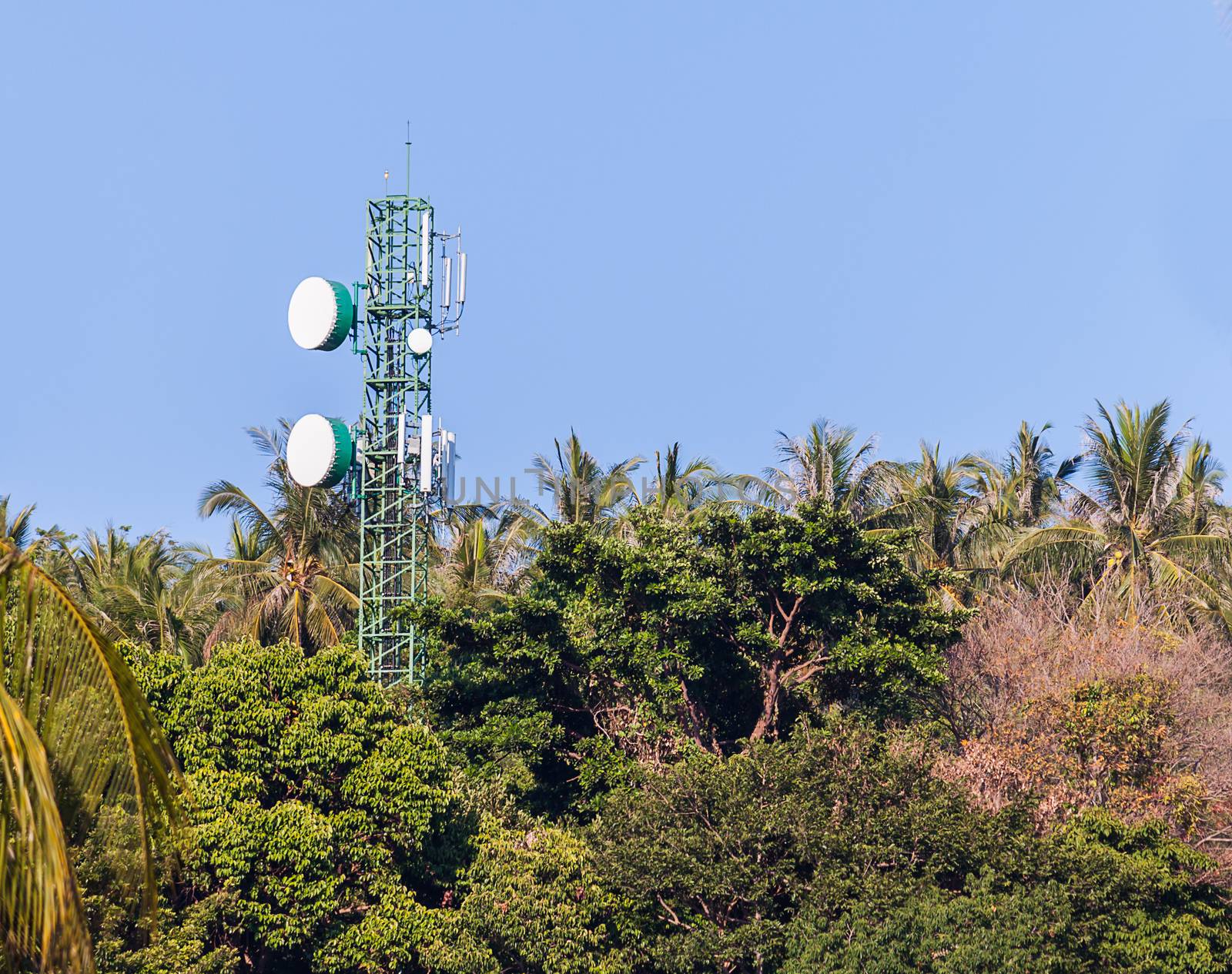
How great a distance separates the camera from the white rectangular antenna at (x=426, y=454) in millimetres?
30281

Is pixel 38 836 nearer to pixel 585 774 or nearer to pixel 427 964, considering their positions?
pixel 427 964

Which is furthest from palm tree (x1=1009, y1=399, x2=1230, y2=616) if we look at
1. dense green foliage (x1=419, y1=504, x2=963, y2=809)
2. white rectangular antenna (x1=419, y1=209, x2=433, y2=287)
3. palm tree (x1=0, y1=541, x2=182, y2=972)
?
palm tree (x1=0, y1=541, x2=182, y2=972)

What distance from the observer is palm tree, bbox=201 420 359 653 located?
1314 inches

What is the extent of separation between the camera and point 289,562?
118 feet

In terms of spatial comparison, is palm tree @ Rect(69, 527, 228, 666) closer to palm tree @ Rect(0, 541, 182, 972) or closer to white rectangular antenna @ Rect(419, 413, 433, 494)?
white rectangular antenna @ Rect(419, 413, 433, 494)

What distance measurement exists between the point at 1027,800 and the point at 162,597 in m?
19.2

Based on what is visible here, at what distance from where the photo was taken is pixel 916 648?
24406mm

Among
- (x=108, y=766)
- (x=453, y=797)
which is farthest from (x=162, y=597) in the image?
(x=108, y=766)

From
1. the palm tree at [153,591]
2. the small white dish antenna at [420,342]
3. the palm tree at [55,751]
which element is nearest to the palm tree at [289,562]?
the palm tree at [153,591]

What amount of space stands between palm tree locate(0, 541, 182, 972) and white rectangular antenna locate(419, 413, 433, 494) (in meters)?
23.7

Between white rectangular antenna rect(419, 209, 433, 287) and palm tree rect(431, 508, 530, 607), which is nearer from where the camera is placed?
white rectangular antenna rect(419, 209, 433, 287)

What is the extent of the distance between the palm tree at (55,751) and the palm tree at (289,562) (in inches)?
1055

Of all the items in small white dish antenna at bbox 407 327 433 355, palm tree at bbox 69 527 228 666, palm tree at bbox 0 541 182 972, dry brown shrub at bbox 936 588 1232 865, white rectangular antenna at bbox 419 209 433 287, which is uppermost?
white rectangular antenna at bbox 419 209 433 287

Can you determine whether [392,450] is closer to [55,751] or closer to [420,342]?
[420,342]
